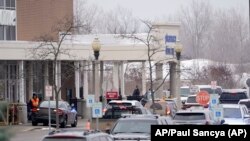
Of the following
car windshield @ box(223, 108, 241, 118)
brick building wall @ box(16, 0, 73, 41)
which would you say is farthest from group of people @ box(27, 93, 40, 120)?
brick building wall @ box(16, 0, 73, 41)

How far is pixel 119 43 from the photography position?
52.9 m

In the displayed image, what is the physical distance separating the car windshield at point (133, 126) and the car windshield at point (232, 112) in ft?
34.9

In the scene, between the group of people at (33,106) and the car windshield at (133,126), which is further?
the group of people at (33,106)

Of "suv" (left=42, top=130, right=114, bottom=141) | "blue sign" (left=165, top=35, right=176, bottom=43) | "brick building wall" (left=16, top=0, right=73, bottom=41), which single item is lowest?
"suv" (left=42, top=130, right=114, bottom=141)

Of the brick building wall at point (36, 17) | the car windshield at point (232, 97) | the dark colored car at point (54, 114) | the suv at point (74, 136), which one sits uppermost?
the brick building wall at point (36, 17)

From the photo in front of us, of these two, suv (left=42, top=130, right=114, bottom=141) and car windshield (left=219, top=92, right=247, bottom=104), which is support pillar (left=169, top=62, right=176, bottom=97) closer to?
car windshield (left=219, top=92, right=247, bottom=104)

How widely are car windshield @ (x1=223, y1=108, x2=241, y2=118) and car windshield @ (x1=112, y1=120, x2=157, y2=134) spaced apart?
34.9 feet

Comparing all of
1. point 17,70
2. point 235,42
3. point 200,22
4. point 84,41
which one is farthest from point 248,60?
point 17,70

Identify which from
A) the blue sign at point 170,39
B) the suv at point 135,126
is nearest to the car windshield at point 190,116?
the suv at point 135,126

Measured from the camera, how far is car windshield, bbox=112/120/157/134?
70.4 ft

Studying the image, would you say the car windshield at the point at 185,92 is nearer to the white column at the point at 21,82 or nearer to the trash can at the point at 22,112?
the white column at the point at 21,82

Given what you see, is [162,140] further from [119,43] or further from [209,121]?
[119,43]

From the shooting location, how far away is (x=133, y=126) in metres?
21.7

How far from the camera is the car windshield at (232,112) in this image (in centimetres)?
3180
